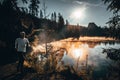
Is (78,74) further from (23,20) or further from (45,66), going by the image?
(23,20)

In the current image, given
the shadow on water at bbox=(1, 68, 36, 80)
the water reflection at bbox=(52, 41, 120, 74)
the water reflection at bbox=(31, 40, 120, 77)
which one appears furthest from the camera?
the water reflection at bbox=(52, 41, 120, 74)

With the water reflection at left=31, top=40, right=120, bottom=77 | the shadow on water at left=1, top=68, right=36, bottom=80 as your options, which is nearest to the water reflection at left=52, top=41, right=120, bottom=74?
the water reflection at left=31, top=40, right=120, bottom=77

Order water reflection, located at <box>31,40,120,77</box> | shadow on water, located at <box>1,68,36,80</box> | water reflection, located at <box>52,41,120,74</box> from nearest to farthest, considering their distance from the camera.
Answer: shadow on water, located at <box>1,68,36,80</box> → water reflection, located at <box>31,40,120,77</box> → water reflection, located at <box>52,41,120,74</box>

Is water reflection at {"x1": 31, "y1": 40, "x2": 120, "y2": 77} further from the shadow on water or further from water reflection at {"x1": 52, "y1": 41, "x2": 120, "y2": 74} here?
the shadow on water

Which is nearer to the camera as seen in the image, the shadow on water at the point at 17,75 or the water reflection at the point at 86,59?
the shadow on water at the point at 17,75

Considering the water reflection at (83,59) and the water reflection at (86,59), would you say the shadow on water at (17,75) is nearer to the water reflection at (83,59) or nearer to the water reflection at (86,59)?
the water reflection at (83,59)

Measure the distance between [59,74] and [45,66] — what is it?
0.94 metres

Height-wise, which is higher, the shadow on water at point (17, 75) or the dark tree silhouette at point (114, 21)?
the dark tree silhouette at point (114, 21)

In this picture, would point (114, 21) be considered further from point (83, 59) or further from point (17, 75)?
point (83, 59)

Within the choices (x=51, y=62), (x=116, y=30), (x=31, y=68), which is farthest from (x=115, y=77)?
(x=31, y=68)

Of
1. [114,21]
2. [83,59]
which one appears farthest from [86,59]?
[83,59]

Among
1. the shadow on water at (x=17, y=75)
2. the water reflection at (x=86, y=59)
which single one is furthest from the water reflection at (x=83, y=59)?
the shadow on water at (x=17, y=75)

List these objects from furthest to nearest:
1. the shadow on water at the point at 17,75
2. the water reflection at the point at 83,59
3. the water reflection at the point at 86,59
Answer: the water reflection at the point at 86,59, the water reflection at the point at 83,59, the shadow on water at the point at 17,75

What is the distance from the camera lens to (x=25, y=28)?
21.5 meters
